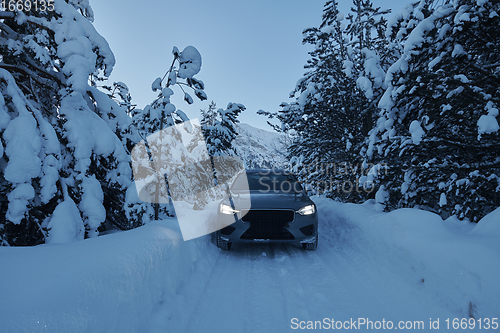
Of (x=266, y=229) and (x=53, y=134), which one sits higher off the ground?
(x=53, y=134)

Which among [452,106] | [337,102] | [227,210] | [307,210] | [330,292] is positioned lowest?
[330,292]

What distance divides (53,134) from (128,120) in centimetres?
184

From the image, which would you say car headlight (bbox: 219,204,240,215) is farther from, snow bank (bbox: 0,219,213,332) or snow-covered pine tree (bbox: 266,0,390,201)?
snow-covered pine tree (bbox: 266,0,390,201)

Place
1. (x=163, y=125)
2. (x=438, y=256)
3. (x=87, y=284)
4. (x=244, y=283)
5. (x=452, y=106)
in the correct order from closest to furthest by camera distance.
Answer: (x=87, y=284)
(x=438, y=256)
(x=244, y=283)
(x=452, y=106)
(x=163, y=125)

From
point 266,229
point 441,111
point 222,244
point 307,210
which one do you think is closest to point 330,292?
point 266,229

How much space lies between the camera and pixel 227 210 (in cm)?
509

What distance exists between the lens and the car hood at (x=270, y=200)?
16.3 ft

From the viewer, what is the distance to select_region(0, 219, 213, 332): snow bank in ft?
5.20

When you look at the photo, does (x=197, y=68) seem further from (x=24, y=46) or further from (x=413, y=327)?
(x=413, y=327)

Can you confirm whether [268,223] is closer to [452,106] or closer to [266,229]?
[266,229]

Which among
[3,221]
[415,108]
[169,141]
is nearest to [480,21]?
[415,108]

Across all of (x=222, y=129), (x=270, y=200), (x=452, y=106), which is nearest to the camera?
(x=452, y=106)

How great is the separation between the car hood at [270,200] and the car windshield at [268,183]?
1.36 ft

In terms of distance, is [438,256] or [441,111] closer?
[438,256]
